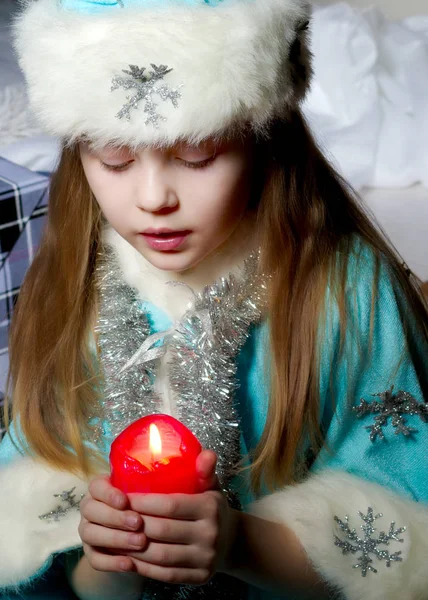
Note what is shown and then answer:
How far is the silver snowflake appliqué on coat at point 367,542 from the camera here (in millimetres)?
932

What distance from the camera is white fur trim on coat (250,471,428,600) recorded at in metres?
0.92

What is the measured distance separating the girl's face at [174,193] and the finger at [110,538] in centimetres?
30

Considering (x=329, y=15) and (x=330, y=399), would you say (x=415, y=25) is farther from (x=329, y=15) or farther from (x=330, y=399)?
(x=330, y=399)

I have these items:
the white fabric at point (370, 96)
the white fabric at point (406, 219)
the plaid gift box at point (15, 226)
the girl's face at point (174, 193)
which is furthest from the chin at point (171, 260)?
the white fabric at point (370, 96)

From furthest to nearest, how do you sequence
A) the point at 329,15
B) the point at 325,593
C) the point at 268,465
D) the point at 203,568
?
the point at 329,15
the point at 268,465
the point at 325,593
the point at 203,568

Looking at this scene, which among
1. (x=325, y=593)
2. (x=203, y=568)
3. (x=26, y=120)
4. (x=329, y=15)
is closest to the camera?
(x=203, y=568)

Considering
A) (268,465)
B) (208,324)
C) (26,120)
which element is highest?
(26,120)

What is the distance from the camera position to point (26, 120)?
1681 mm

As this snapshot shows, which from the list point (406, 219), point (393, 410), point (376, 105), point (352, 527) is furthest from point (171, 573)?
point (376, 105)

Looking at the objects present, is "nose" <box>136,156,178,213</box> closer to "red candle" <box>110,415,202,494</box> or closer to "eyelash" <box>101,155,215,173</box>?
"eyelash" <box>101,155,215,173</box>

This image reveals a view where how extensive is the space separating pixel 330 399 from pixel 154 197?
379 millimetres

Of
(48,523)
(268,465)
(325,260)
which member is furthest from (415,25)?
(48,523)

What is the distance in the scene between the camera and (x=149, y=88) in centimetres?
82

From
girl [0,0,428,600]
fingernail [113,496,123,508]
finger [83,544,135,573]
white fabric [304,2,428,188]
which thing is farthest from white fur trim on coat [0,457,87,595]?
white fabric [304,2,428,188]
